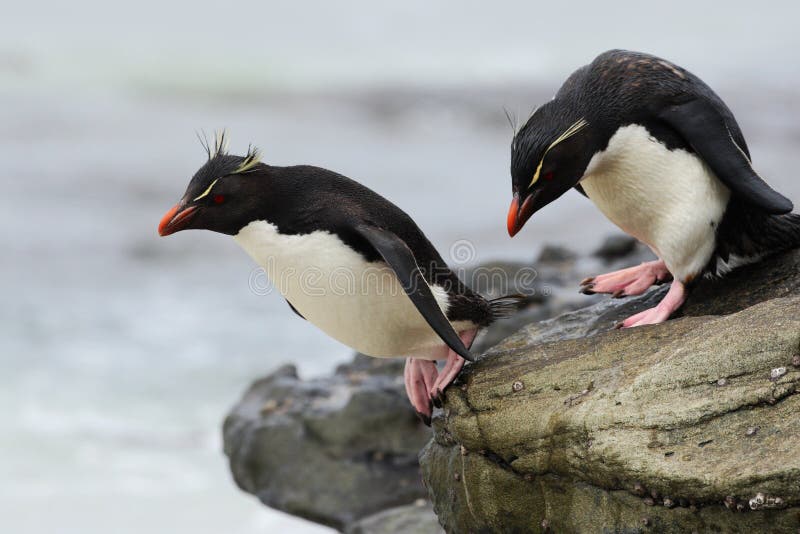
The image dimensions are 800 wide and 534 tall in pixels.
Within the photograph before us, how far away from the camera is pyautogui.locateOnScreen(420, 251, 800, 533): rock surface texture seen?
2.35 metres

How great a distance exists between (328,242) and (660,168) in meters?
1.00

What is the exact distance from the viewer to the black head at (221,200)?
3.02 m

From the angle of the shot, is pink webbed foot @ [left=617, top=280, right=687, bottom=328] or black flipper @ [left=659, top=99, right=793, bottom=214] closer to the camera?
black flipper @ [left=659, top=99, right=793, bottom=214]

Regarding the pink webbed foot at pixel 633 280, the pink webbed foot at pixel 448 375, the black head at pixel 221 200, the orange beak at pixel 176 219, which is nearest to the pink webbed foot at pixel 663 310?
the pink webbed foot at pixel 633 280

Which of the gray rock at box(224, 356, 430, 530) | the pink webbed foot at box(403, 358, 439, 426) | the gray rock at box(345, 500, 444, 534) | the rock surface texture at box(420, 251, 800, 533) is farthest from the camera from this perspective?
the gray rock at box(224, 356, 430, 530)

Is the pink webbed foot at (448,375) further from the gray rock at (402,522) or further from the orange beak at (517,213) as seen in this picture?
the gray rock at (402,522)

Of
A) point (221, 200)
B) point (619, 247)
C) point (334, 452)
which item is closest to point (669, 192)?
point (221, 200)

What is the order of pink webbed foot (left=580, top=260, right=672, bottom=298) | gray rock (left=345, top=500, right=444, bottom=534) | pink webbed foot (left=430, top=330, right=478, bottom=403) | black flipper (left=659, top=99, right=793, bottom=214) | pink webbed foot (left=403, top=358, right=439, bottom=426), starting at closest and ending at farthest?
1. black flipper (left=659, top=99, right=793, bottom=214)
2. pink webbed foot (left=430, top=330, right=478, bottom=403)
3. pink webbed foot (left=403, top=358, right=439, bottom=426)
4. pink webbed foot (left=580, top=260, right=672, bottom=298)
5. gray rock (left=345, top=500, right=444, bottom=534)

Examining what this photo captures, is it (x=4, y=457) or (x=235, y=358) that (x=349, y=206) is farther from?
(x=235, y=358)

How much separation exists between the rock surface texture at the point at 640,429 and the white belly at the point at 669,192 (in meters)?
0.22

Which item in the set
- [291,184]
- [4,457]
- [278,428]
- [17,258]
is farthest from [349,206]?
[17,258]

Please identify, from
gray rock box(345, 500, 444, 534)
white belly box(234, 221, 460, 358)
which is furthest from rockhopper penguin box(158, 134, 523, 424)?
gray rock box(345, 500, 444, 534)

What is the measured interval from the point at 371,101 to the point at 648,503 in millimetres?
15208

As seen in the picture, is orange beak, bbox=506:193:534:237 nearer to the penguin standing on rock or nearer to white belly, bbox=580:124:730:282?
the penguin standing on rock
